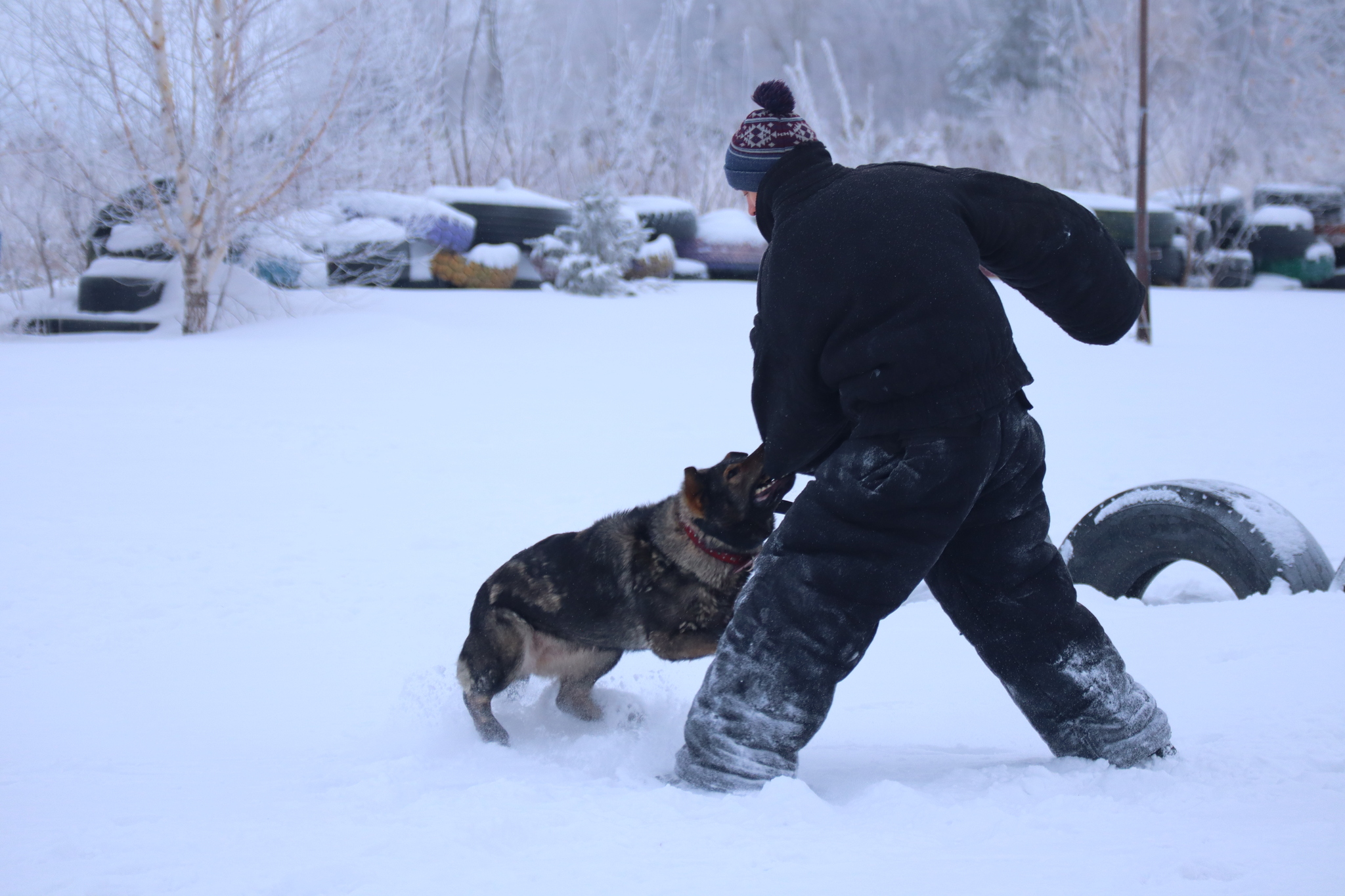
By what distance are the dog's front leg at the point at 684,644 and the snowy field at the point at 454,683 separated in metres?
0.29

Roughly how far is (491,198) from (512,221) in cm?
48

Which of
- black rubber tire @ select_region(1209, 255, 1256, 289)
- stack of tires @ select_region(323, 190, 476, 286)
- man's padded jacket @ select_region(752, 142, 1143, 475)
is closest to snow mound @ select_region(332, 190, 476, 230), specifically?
stack of tires @ select_region(323, 190, 476, 286)

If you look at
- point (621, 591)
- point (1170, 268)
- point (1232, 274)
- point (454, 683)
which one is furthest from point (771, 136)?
point (1232, 274)

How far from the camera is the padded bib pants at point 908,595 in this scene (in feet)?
7.82

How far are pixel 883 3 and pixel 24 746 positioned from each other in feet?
184

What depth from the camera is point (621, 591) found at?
3439 mm

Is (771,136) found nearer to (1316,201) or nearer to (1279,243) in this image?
(1279,243)

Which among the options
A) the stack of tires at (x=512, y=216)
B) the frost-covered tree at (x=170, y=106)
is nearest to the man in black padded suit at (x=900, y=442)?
the frost-covered tree at (x=170, y=106)

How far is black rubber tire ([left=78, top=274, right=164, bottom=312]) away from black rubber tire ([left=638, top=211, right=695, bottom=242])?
757 centimetres

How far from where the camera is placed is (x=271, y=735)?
3.43 metres

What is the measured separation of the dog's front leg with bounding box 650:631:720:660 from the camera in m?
3.30

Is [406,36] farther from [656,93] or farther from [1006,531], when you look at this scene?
[1006,531]

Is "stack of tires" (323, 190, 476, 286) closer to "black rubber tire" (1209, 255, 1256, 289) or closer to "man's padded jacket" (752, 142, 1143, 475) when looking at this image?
"man's padded jacket" (752, 142, 1143, 475)

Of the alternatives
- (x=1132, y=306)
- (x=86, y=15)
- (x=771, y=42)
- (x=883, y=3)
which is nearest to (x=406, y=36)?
(x=86, y=15)
